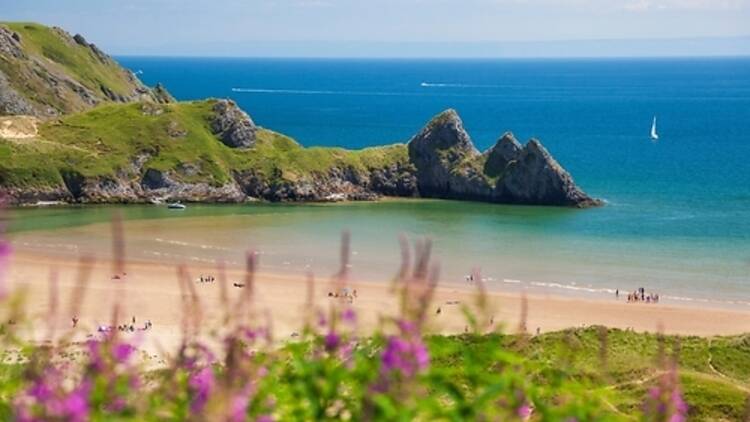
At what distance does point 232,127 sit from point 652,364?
77.8 m

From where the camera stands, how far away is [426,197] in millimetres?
94375

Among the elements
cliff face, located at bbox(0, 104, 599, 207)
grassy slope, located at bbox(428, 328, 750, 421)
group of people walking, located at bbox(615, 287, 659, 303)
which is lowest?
group of people walking, located at bbox(615, 287, 659, 303)

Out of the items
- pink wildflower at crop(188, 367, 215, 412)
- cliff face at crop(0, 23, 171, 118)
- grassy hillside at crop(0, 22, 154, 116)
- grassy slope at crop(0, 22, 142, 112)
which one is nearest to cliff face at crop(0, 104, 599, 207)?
cliff face at crop(0, 23, 171, 118)

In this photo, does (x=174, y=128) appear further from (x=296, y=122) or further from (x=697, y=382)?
(x=296, y=122)

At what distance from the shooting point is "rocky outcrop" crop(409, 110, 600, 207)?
88250 mm

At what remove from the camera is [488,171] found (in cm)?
9206

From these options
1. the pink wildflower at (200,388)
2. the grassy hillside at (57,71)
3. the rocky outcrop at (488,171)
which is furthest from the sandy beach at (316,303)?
the grassy hillside at (57,71)

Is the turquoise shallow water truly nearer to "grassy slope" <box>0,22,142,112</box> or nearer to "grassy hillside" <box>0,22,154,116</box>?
"grassy hillside" <box>0,22,154,116</box>

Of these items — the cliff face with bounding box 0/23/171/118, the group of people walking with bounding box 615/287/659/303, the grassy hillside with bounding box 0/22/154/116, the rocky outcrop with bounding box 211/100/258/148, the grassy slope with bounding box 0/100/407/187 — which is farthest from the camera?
the grassy hillside with bounding box 0/22/154/116

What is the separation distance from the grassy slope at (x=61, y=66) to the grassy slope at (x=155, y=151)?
1884cm

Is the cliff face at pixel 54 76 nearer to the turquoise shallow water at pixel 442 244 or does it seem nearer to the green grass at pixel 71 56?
the green grass at pixel 71 56

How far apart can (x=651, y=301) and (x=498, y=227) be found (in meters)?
24.6

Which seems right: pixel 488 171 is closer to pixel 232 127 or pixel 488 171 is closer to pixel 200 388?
pixel 232 127

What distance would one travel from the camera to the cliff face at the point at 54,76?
11394 cm
